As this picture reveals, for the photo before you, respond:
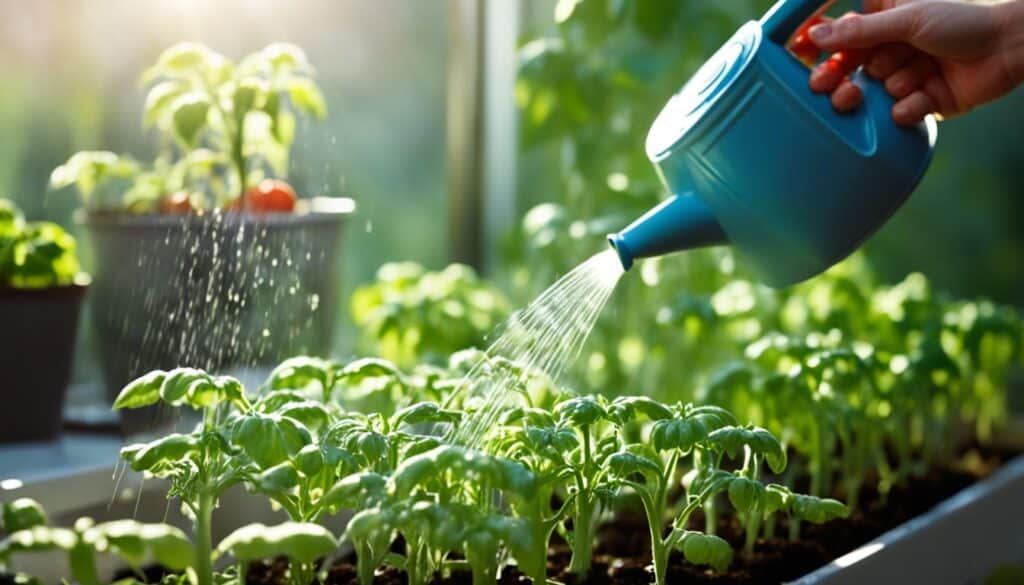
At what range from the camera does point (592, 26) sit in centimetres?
214

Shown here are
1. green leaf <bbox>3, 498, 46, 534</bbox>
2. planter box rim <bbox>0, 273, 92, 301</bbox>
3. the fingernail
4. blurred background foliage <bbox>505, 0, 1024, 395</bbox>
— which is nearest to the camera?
green leaf <bbox>3, 498, 46, 534</bbox>

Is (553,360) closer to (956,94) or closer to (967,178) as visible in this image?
(956,94)

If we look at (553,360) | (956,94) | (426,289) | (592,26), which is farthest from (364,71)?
(956,94)

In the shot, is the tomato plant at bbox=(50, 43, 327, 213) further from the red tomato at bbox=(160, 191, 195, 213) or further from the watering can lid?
the watering can lid

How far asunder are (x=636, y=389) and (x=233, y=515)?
0.71 metres

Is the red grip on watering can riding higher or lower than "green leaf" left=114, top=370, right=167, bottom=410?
higher

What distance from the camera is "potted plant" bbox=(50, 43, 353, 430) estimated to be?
1481 millimetres

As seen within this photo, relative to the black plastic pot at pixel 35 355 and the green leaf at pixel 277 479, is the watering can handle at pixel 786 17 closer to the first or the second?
the green leaf at pixel 277 479

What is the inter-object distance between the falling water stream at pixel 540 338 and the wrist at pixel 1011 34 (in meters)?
0.43

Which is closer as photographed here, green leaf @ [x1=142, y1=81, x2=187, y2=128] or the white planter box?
the white planter box

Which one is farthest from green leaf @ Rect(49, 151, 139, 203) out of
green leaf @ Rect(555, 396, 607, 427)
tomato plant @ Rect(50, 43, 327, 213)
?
green leaf @ Rect(555, 396, 607, 427)

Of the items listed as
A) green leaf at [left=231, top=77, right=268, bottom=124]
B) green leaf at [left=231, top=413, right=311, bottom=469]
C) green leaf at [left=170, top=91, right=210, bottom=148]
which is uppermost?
green leaf at [left=231, top=77, right=268, bottom=124]

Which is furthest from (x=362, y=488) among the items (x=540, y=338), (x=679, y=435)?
(x=540, y=338)

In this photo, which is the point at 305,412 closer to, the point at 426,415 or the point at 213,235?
the point at 426,415
